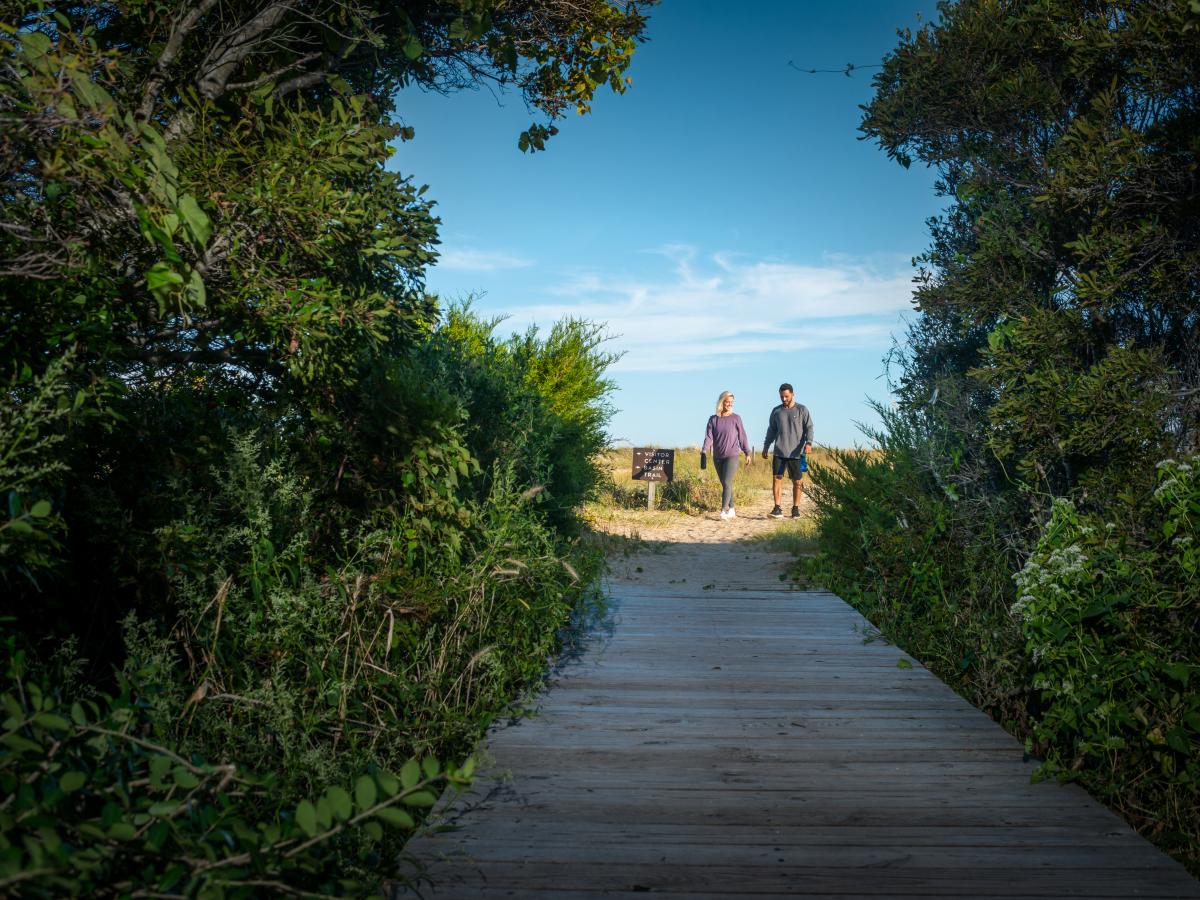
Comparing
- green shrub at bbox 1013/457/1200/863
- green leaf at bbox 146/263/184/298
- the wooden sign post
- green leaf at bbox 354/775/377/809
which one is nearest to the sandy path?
the wooden sign post

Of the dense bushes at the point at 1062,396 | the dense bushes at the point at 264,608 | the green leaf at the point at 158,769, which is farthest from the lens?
the dense bushes at the point at 1062,396

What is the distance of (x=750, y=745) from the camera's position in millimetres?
3947

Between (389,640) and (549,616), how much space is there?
69.8 inches

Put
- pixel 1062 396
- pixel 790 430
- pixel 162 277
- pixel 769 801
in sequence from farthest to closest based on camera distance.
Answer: pixel 790 430 < pixel 1062 396 < pixel 769 801 < pixel 162 277

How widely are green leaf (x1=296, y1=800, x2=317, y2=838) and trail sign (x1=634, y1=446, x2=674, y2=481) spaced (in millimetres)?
14011

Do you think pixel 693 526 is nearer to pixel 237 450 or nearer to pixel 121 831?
pixel 237 450

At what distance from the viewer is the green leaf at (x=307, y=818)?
1.70m

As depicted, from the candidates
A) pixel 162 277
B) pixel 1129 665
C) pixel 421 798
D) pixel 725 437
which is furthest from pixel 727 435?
pixel 421 798

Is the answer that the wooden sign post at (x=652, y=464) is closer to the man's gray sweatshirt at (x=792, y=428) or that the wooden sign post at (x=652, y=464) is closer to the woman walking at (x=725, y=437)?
the woman walking at (x=725, y=437)

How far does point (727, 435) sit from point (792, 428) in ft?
3.98

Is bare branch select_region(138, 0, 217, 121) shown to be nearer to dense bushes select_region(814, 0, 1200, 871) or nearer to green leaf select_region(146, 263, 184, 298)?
green leaf select_region(146, 263, 184, 298)

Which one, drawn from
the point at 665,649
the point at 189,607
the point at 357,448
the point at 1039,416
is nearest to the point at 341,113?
the point at 357,448

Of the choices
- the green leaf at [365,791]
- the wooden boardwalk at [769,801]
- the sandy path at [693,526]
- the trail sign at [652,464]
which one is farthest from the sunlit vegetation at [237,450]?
the trail sign at [652,464]

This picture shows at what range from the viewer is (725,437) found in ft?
47.8
